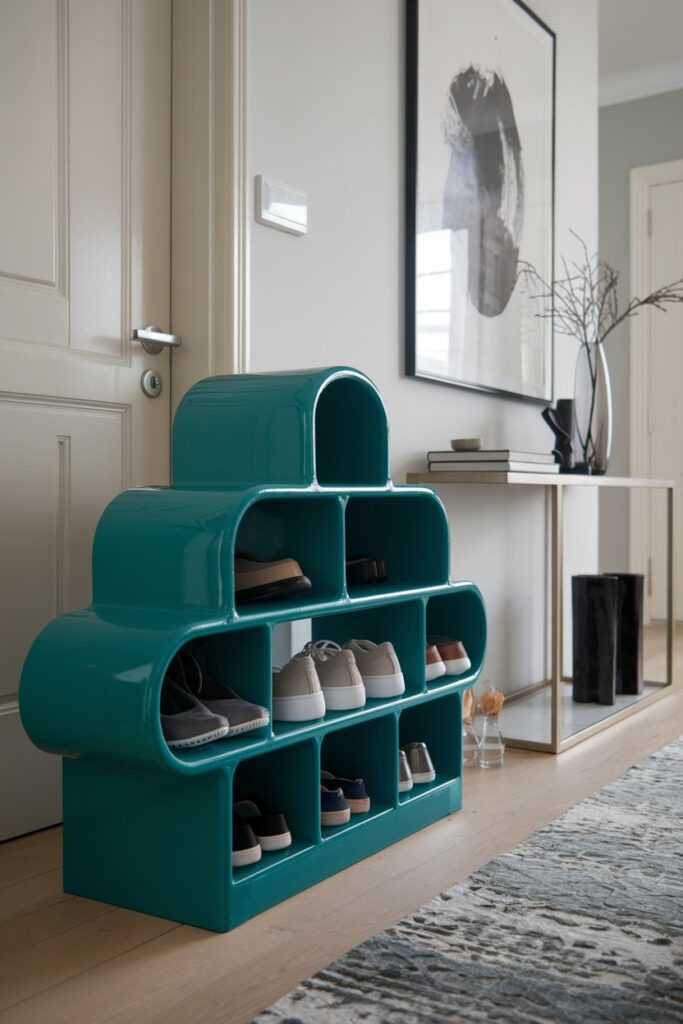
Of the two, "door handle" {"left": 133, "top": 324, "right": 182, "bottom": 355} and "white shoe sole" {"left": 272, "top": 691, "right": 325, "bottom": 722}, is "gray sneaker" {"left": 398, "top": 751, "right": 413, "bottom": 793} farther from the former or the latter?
"door handle" {"left": 133, "top": 324, "right": 182, "bottom": 355}

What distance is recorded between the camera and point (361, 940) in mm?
1473

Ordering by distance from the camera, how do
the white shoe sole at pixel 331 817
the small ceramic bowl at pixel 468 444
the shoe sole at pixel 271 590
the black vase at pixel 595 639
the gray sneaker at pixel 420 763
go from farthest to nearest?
the black vase at pixel 595 639
the small ceramic bowl at pixel 468 444
the gray sneaker at pixel 420 763
the white shoe sole at pixel 331 817
the shoe sole at pixel 271 590

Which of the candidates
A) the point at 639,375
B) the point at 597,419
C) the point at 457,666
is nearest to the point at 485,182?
the point at 597,419

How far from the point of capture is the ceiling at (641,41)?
4.39m

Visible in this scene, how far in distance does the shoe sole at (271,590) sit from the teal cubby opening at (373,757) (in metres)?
0.35

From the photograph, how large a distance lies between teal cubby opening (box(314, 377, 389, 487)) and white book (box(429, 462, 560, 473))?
25.9 inches

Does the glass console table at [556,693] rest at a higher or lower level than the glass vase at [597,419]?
lower

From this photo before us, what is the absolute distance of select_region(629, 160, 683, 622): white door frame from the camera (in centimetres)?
522

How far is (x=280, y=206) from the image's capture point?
7.32ft

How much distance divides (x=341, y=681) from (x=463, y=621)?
51 centimetres

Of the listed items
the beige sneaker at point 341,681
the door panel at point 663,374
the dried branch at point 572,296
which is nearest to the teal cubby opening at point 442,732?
the beige sneaker at point 341,681

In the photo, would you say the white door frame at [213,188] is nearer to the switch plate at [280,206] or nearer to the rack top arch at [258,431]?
the switch plate at [280,206]

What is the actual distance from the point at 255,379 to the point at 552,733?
1.32 metres

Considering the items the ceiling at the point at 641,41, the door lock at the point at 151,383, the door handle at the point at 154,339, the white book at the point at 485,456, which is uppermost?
the ceiling at the point at 641,41
